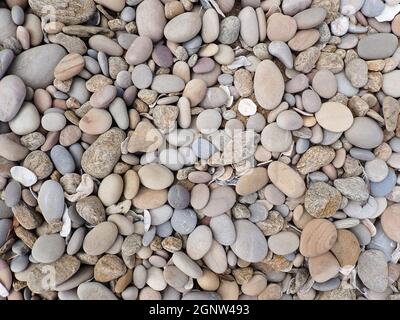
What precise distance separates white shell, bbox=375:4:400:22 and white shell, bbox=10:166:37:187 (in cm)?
69

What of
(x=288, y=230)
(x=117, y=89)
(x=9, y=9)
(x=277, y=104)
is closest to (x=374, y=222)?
(x=288, y=230)

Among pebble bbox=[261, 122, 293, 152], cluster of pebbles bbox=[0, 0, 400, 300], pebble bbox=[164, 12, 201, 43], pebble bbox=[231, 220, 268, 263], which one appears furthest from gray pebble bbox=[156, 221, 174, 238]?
pebble bbox=[164, 12, 201, 43]

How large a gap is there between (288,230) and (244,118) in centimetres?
22

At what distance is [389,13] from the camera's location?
709 millimetres

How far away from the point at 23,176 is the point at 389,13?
0.73 m

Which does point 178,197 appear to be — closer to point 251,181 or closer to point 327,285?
point 251,181

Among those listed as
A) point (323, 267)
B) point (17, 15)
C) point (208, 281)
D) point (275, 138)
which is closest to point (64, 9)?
point (17, 15)

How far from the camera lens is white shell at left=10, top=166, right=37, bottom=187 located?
64 cm

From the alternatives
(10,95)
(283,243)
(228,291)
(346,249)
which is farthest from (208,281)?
(10,95)

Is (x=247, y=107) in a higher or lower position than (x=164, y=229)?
higher

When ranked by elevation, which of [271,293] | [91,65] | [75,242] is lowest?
[271,293]

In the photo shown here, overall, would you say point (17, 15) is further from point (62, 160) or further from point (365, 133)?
point (365, 133)

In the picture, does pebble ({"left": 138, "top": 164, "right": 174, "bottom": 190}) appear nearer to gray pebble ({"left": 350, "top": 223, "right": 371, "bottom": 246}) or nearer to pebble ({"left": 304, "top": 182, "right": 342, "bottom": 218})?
pebble ({"left": 304, "top": 182, "right": 342, "bottom": 218})

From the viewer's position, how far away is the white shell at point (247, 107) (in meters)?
0.69
